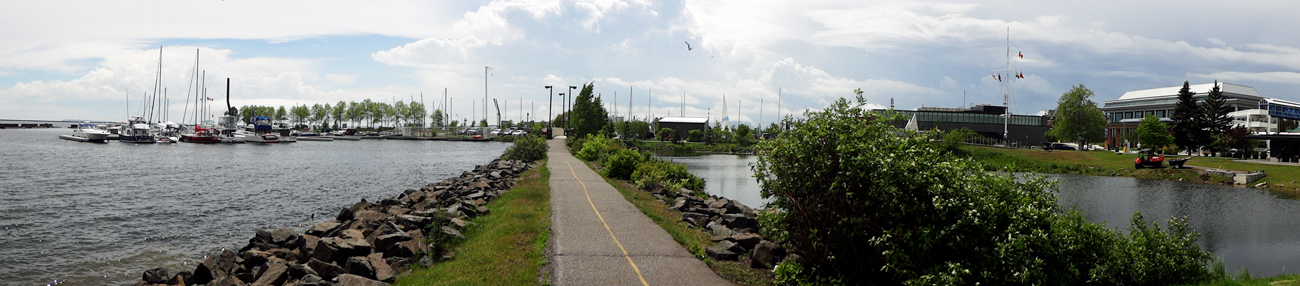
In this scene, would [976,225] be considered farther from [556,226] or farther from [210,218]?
[210,218]

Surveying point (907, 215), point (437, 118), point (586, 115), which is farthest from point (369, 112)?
point (907, 215)

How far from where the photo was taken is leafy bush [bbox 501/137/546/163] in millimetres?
52619

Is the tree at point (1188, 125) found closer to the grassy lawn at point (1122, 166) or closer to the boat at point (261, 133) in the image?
the grassy lawn at point (1122, 166)

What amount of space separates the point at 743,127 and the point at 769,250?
358 feet

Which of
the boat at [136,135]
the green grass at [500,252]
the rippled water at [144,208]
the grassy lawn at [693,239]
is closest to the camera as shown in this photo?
the green grass at [500,252]

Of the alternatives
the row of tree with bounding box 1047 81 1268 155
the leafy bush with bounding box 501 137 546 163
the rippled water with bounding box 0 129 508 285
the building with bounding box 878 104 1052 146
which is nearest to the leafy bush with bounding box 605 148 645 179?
→ the rippled water with bounding box 0 129 508 285

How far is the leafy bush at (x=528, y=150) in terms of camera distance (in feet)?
173

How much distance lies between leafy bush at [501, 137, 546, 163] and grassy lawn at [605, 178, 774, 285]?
89.5 feet

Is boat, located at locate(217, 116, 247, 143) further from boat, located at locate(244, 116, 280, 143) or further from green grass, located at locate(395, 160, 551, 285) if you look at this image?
green grass, located at locate(395, 160, 551, 285)

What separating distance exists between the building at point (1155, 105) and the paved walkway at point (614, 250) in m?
116

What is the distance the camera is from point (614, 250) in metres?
13.9

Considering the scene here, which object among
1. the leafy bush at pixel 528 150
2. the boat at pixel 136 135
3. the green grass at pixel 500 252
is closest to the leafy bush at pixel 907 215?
the green grass at pixel 500 252

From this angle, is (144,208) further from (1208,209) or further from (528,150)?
(1208,209)

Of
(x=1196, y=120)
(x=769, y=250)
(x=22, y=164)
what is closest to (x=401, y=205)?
(x=769, y=250)
